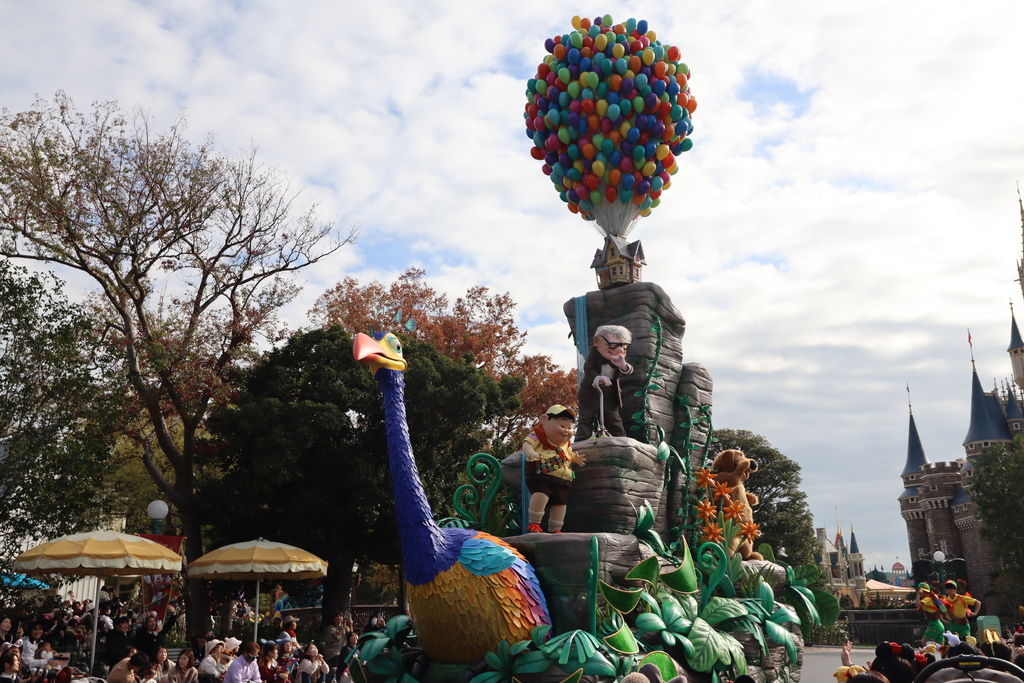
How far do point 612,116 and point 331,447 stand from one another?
31.1 feet

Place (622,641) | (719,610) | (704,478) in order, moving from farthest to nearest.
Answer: (704,478) → (719,610) → (622,641)

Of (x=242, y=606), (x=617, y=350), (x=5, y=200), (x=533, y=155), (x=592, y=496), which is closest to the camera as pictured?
(x=592, y=496)

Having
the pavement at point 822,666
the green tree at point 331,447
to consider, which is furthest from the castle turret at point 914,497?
the green tree at point 331,447

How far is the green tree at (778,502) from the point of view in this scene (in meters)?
29.5

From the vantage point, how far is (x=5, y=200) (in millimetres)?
15344

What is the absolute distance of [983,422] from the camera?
42.7m

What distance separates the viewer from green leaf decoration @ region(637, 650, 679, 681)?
22.6 feet

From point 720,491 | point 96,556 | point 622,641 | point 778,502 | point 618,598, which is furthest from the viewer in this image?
point 778,502

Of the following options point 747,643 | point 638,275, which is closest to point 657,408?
point 638,275

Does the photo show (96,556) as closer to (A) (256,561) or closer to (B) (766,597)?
(A) (256,561)

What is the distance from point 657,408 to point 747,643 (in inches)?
105

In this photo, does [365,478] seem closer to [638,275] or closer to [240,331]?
[240,331]

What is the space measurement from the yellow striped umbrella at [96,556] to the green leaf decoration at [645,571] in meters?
6.27

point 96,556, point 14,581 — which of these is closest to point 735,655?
point 96,556
